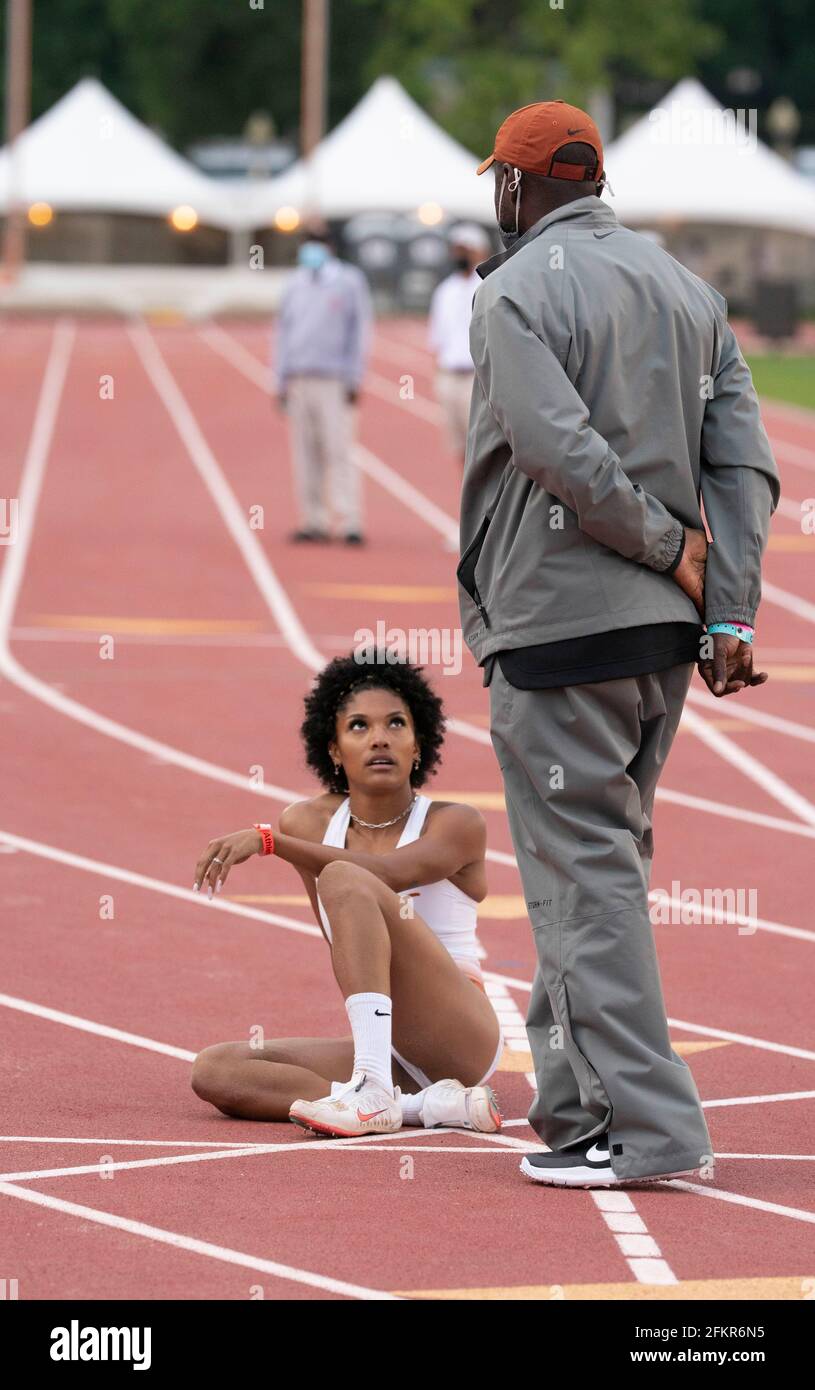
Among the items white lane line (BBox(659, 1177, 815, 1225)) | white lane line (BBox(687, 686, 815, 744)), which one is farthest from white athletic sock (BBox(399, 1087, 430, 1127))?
white lane line (BBox(687, 686, 815, 744))

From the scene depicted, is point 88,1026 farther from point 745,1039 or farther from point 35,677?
point 35,677

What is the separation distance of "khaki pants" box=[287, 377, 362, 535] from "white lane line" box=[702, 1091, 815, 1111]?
11062mm

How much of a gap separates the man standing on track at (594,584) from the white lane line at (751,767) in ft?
15.1

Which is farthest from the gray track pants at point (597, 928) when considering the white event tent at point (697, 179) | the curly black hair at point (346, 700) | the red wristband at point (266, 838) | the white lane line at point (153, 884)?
the white event tent at point (697, 179)

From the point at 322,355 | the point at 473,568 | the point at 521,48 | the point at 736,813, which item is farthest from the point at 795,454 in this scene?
the point at 521,48

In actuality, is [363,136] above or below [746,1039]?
above

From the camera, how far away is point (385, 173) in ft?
167

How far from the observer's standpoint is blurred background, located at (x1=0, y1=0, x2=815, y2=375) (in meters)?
48.1

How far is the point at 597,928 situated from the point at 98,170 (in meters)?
50.4

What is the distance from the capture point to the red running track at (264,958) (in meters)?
4.11

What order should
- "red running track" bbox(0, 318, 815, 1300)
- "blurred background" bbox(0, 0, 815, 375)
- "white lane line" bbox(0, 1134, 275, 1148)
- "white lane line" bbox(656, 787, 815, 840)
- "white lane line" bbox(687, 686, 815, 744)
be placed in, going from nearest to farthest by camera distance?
1. "red running track" bbox(0, 318, 815, 1300)
2. "white lane line" bbox(0, 1134, 275, 1148)
3. "white lane line" bbox(656, 787, 815, 840)
4. "white lane line" bbox(687, 686, 815, 744)
5. "blurred background" bbox(0, 0, 815, 375)

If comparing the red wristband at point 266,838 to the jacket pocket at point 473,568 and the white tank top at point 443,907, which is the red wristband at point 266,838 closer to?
the white tank top at point 443,907

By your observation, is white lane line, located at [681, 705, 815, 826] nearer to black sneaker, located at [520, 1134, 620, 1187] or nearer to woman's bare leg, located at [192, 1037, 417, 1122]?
woman's bare leg, located at [192, 1037, 417, 1122]

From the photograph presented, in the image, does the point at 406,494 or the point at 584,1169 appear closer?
the point at 584,1169
